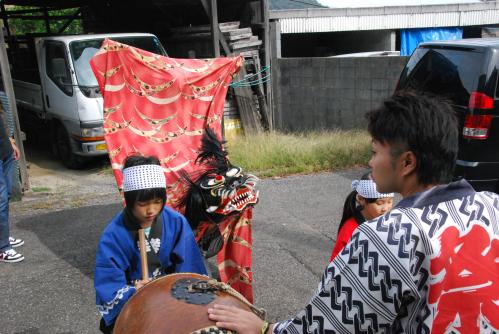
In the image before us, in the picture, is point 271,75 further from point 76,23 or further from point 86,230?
point 76,23

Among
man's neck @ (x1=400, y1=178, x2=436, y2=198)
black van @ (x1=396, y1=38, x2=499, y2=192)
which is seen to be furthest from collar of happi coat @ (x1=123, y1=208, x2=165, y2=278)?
black van @ (x1=396, y1=38, x2=499, y2=192)

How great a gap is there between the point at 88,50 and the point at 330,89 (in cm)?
445

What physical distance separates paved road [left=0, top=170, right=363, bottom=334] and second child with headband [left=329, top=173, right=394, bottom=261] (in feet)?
3.53

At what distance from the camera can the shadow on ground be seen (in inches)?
176

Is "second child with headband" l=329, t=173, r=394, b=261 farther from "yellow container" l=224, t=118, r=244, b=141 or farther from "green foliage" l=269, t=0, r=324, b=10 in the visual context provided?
"green foliage" l=269, t=0, r=324, b=10

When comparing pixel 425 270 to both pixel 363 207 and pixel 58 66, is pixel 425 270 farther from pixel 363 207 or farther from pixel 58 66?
pixel 58 66

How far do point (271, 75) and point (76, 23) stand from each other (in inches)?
517

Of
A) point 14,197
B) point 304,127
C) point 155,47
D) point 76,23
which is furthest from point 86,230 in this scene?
point 76,23

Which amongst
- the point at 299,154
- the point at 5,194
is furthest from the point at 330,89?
the point at 5,194

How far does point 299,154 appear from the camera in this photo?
290 inches

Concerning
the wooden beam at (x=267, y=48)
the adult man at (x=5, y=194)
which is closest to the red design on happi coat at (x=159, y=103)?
the adult man at (x=5, y=194)

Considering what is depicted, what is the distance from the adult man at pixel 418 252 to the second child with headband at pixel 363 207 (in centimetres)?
125

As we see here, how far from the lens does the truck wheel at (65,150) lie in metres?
8.01

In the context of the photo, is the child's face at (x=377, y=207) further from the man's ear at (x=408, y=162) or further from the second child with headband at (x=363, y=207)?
the man's ear at (x=408, y=162)
